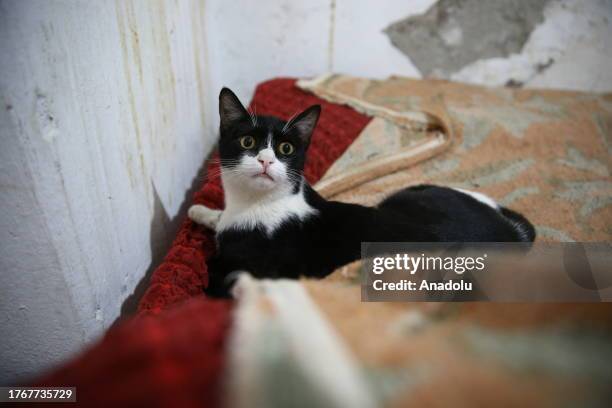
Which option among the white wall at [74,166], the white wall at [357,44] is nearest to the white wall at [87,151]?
the white wall at [74,166]

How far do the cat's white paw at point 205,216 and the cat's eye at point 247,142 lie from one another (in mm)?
229

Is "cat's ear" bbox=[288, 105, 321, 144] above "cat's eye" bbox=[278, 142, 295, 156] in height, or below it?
above

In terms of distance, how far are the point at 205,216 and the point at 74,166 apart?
0.41 m

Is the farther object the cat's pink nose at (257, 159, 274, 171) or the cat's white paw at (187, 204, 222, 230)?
the cat's white paw at (187, 204, 222, 230)

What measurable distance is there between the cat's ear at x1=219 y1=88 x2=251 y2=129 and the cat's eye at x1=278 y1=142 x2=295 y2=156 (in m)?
0.10

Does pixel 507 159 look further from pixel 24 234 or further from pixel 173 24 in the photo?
pixel 24 234

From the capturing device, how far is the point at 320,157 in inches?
53.6

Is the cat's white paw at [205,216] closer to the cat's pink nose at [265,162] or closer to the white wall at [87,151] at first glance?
the white wall at [87,151]

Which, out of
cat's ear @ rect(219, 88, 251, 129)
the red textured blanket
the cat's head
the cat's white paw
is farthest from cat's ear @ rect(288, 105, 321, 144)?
the red textured blanket

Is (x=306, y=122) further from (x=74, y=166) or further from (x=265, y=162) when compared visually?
(x=74, y=166)

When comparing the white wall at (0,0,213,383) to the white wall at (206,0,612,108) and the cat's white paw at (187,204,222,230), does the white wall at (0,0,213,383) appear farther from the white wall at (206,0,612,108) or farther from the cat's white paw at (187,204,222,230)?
the white wall at (206,0,612,108)

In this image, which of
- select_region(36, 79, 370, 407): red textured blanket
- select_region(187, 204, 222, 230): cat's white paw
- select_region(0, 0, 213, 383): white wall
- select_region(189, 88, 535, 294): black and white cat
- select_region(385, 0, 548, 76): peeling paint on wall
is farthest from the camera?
select_region(385, 0, 548, 76): peeling paint on wall

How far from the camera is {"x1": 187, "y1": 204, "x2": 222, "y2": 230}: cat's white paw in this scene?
1058 mm

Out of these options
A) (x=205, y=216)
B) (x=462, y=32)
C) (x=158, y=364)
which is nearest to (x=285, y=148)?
(x=205, y=216)
